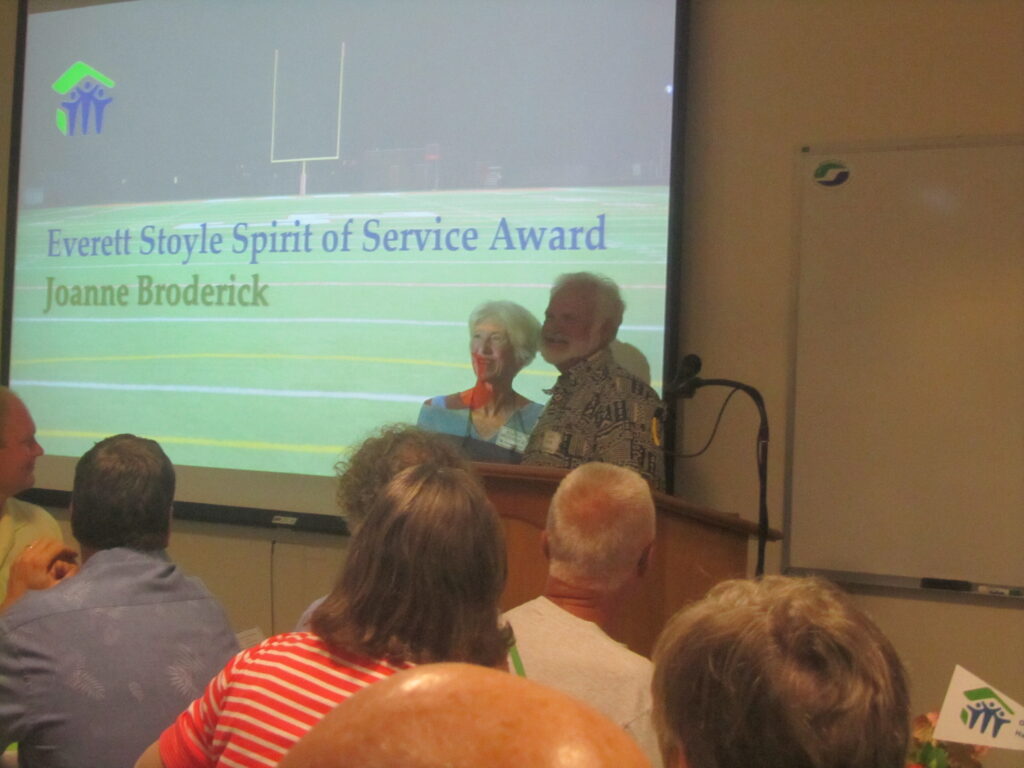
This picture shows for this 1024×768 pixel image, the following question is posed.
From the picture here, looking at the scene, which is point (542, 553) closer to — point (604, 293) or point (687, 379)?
point (687, 379)

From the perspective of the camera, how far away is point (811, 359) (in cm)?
346

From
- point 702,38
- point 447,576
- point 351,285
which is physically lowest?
point 447,576

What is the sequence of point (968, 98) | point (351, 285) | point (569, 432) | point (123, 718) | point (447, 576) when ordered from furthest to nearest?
point (351, 285)
point (968, 98)
point (569, 432)
point (123, 718)
point (447, 576)

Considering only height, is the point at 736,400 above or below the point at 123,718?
above

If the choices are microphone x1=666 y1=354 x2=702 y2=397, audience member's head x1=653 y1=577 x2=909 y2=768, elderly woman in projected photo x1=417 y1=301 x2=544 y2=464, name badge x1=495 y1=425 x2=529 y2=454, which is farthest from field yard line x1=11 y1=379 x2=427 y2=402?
audience member's head x1=653 y1=577 x2=909 y2=768

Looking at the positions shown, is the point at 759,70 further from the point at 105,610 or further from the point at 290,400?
the point at 105,610

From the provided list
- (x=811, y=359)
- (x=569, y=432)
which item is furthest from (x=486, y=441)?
(x=811, y=359)

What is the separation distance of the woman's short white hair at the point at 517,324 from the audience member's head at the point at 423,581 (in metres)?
2.28

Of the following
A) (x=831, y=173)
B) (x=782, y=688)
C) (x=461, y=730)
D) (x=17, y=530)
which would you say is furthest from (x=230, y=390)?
(x=461, y=730)

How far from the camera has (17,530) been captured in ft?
9.70

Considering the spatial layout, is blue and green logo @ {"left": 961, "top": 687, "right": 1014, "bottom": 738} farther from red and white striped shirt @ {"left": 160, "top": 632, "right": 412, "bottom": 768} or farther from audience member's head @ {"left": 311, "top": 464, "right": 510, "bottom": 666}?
red and white striped shirt @ {"left": 160, "top": 632, "right": 412, "bottom": 768}

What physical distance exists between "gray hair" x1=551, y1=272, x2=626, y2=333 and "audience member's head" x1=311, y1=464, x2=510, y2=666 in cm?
216

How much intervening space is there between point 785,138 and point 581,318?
948mm

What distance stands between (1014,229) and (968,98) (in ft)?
1.51
